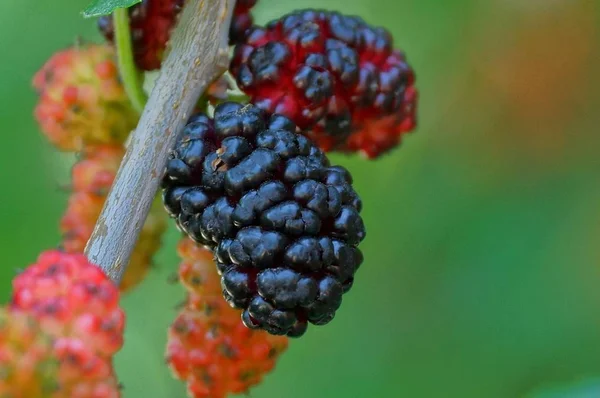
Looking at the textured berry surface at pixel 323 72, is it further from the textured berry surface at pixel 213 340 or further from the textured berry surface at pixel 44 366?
the textured berry surface at pixel 44 366

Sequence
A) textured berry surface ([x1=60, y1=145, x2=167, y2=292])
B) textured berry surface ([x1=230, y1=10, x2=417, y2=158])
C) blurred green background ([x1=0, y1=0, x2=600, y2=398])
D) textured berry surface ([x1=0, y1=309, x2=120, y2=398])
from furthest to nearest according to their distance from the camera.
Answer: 1. blurred green background ([x1=0, y1=0, x2=600, y2=398])
2. textured berry surface ([x1=60, y1=145, x2=167, y2=292])
3. textured berry surface ([x1=230, y1=10, x2=417, y2=158])
4. textured berry surface ([x1=0, y1=309, x2=120, y2=398])

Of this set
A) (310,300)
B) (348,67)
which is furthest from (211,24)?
(310,300)

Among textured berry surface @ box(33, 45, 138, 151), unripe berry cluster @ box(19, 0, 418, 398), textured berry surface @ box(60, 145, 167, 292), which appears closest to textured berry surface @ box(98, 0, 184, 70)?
unripe berry cluster @ box(19, 0, 418, 398)

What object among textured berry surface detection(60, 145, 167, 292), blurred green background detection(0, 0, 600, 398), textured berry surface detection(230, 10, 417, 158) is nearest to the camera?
textured berry surface detection(230, 10, 417, 158)

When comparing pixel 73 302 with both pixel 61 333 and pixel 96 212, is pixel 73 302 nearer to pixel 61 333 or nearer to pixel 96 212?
pixel 61 333

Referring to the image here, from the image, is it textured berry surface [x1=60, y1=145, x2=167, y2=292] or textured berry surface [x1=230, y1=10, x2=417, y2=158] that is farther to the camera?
textured berry surface [x1=60, y1=145, x2=167, y2=292]

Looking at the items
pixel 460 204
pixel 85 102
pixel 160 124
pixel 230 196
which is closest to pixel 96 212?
pixel 85 102

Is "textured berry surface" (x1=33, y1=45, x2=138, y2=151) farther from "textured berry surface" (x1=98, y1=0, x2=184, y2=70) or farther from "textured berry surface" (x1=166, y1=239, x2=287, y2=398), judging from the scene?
"textured berry surface" (x1=166, y1=239, x2=287, y2=398)
